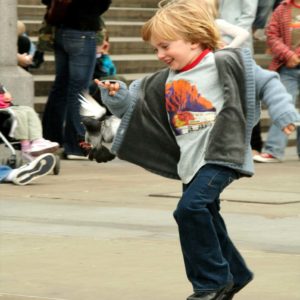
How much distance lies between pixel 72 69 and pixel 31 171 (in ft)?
6.59

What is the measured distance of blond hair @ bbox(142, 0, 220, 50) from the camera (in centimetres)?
579

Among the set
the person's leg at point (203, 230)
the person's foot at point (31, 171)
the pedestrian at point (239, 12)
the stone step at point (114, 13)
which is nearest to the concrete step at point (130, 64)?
the stone step at point (114, 13)

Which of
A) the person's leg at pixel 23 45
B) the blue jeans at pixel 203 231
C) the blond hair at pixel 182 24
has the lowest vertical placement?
the person's leg at pixel 23 45

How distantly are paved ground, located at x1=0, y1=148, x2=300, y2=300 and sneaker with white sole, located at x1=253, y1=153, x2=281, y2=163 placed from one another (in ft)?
2.64

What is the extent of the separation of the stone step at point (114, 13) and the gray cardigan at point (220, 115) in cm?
1046

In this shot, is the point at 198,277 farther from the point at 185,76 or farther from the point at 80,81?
the point at 80,81

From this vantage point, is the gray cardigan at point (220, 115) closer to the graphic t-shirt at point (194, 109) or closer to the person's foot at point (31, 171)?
the graphic t-shirt at point (194, 109)

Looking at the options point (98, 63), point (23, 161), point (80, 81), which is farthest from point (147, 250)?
point (98, 63)

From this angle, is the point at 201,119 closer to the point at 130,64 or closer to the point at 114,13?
the point at 130,64

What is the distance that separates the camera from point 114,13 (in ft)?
57.1

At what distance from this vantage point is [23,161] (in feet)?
36.7

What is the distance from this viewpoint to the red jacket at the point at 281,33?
12.5 metres

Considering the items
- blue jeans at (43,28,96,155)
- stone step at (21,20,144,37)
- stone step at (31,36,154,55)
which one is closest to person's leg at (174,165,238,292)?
blue jeans at (43,28,96,155)

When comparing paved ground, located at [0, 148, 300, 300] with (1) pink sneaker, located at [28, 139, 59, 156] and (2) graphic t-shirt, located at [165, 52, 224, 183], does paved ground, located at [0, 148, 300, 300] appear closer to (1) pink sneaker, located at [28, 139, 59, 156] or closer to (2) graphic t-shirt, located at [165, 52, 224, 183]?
(1) pink sneaker, located at [28, 139, 59, 156]
